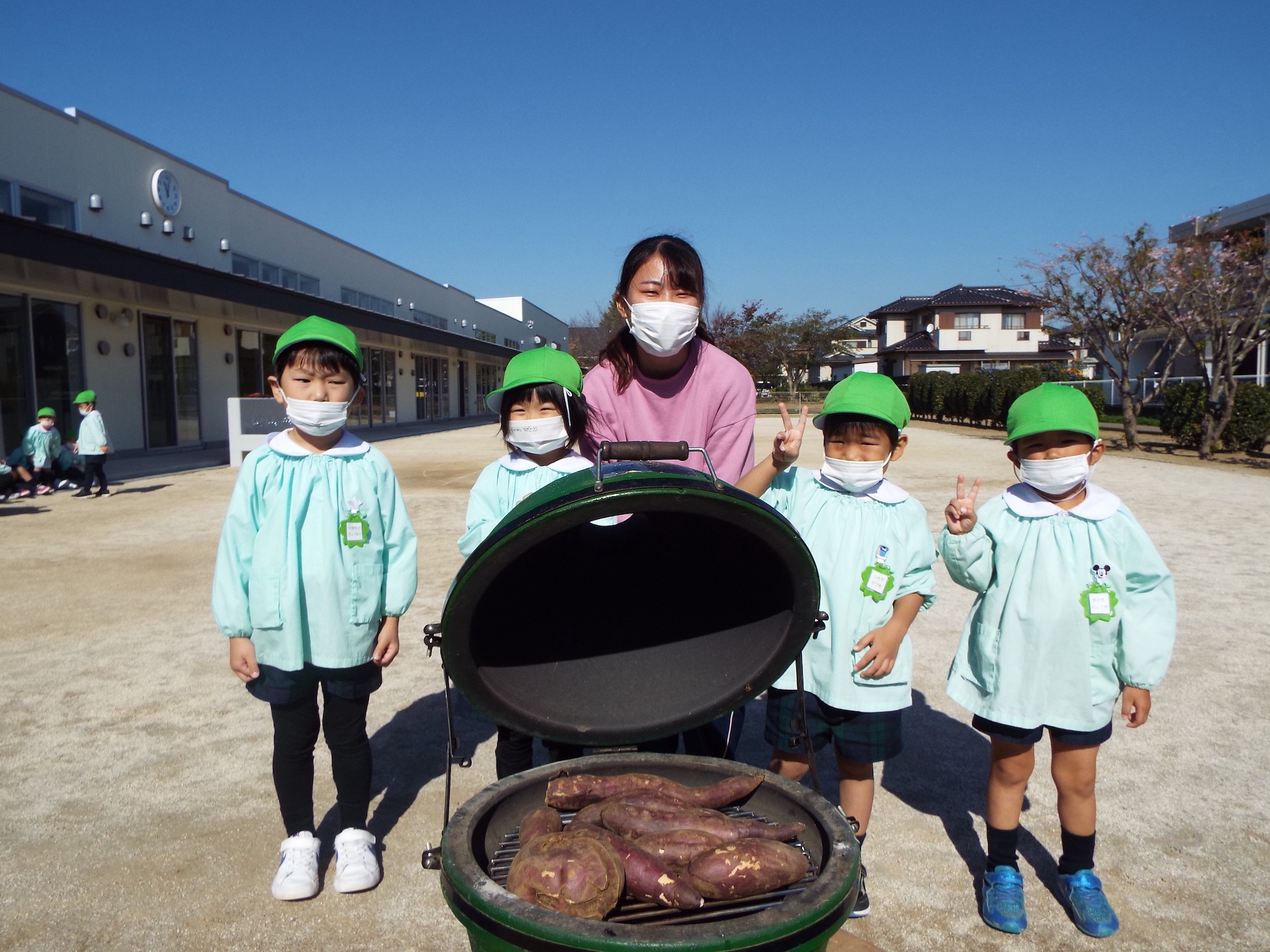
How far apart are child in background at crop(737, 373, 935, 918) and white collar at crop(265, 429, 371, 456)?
3.74 ft

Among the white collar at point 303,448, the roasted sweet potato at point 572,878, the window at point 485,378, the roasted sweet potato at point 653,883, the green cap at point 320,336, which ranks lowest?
the roasted sweet potato at point 653,883

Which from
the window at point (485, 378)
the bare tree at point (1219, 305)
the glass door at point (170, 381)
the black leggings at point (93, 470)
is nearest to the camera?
the black leggings at point (93, 470)

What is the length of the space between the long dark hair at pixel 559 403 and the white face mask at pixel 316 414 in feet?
1.47

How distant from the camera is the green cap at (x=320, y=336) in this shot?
2377 millimetres

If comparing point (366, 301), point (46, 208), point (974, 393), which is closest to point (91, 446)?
point (46, 208)

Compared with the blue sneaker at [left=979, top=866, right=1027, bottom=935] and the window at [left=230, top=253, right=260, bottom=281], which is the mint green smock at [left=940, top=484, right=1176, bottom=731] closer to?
the blue sneaker at [left=979, top=866, right=1027, bottom=935]

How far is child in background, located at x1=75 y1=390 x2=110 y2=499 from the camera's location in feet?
33.7

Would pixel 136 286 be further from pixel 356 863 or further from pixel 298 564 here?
pixel 356 863

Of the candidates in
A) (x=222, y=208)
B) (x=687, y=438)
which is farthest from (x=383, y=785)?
(x=222, y=208)

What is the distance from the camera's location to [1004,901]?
7.94ft

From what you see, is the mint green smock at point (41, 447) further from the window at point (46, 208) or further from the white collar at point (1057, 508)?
the white collar at point (1057, 508)

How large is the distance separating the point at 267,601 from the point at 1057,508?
2173mm

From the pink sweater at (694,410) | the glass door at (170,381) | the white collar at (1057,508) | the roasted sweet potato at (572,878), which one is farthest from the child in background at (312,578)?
the glass door at (170,381)

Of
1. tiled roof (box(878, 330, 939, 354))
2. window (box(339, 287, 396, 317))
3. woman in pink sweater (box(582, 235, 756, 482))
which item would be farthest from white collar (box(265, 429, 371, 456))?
tiled roof (box(878, 330, 939, 354))
